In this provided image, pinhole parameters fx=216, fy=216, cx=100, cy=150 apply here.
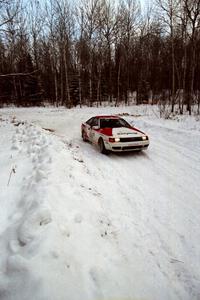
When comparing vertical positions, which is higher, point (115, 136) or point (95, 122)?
point (95, 122)

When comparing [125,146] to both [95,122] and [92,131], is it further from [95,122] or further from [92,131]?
[95,122]

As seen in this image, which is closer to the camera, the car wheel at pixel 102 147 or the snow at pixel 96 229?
the snow at pixel 96 229

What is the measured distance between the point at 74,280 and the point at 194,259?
1.86 metres

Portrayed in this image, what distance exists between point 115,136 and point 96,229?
4474mm

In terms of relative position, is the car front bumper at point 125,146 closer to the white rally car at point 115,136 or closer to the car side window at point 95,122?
the white rally car at point 115,136

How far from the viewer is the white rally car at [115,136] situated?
297 inches

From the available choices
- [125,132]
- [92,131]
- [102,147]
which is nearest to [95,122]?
[92,131]

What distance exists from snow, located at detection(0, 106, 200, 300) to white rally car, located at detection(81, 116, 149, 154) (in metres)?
1.05

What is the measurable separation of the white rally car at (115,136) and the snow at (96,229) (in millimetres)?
1047

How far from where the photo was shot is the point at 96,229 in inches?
142

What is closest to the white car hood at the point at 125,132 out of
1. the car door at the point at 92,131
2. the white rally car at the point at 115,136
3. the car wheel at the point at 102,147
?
the white rally car at the point at 115,136

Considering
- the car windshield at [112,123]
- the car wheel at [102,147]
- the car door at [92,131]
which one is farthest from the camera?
the car door at [92,131]

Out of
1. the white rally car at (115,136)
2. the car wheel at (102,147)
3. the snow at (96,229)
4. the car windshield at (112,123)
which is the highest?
the car windshield at (112,123)

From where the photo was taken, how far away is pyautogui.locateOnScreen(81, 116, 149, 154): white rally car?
755 cm
